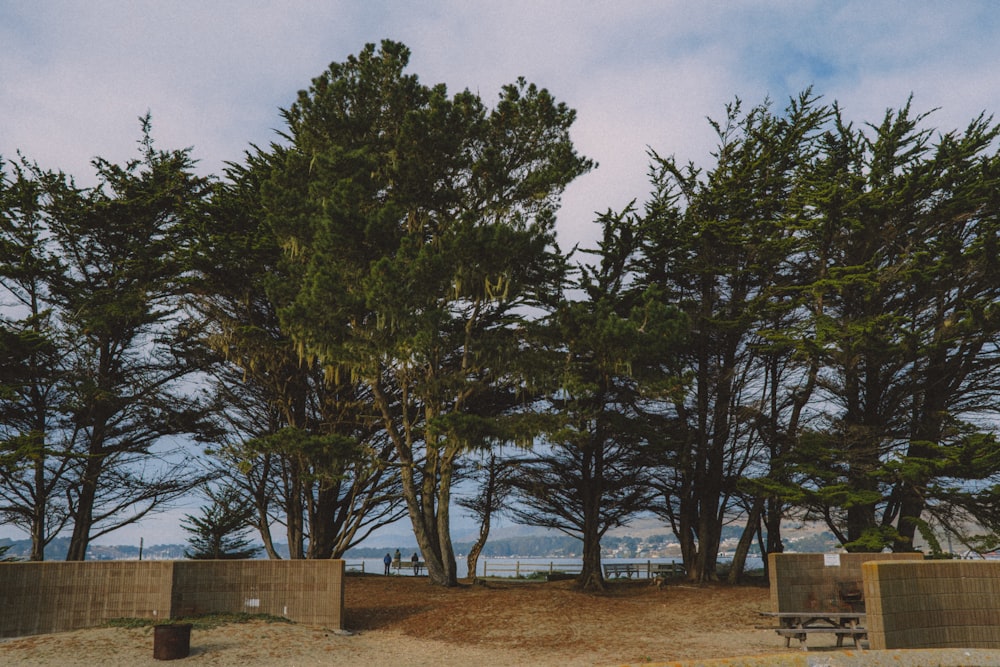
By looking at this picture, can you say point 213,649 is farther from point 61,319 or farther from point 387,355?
point 61,319

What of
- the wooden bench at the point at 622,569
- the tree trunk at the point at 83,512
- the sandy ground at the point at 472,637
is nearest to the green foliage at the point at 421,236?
the sandy ground at the point at 472,637

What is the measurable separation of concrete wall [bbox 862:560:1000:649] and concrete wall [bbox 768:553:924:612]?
3.77 meters

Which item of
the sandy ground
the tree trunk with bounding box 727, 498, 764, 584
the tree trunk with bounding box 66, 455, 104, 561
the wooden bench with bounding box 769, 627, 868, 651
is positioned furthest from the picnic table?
the tree trunk with bounding box 66, 455, 104, 561

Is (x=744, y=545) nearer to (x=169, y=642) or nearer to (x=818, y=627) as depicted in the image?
(x=818, y=627)

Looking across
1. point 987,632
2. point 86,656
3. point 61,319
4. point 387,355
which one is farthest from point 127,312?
point 987,632

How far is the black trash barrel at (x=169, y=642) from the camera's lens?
433 inches

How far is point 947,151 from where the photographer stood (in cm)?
2180

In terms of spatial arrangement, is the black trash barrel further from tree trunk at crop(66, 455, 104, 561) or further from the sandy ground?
tree trunk at crop(66, 455, 104, 561)

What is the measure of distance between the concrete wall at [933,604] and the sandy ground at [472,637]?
1.16 meters

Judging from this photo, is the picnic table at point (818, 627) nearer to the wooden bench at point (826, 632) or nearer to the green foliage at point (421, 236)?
the wooden bench at point (826, 632)

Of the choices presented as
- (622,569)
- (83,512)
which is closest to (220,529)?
(83,512)

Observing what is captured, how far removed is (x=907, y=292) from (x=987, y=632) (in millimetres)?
14888

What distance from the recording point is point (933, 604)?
8836mm

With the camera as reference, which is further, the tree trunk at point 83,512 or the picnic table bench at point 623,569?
the picnic table bench at point 623,569
